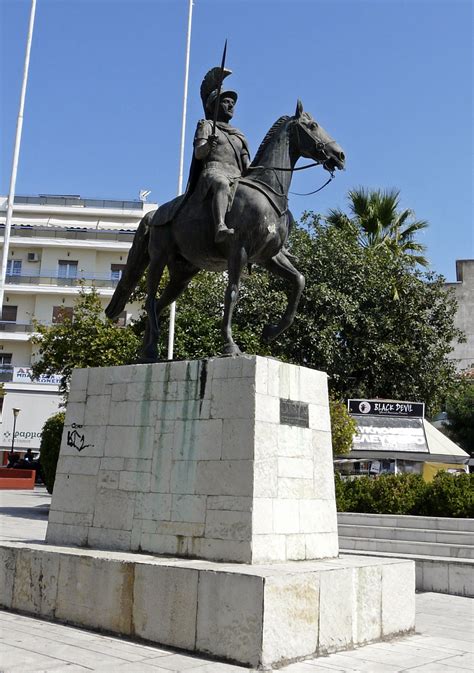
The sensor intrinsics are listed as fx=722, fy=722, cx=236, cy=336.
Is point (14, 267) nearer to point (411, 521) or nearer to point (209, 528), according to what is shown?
point (411, 521)

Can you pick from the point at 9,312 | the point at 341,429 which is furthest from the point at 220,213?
the point at 9,312

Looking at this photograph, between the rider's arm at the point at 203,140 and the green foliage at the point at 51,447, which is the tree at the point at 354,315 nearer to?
the green foliage at the point at 51,447

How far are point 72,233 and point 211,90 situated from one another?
40660mm

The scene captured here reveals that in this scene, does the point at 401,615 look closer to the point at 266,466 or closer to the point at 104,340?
the point at 266,466

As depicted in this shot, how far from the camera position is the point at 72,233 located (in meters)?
47.8

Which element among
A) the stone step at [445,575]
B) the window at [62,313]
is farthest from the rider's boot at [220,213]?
the window at [62,313]

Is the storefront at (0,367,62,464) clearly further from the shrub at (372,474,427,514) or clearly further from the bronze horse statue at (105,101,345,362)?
the bronze horse statue at (105,101,345,362)

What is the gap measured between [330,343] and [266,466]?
2082 centimetres

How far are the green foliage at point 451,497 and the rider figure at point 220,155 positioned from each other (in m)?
8.04

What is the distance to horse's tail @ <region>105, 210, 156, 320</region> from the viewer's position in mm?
9234

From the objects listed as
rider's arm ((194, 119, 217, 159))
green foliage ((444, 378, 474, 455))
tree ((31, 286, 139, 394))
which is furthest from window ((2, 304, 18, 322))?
rider's arm ((194, 119, 217, 159))

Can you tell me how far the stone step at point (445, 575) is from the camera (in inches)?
415

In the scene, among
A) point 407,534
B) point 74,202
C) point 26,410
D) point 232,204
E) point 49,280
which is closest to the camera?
point 232,204

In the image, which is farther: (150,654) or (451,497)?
(451,497)
